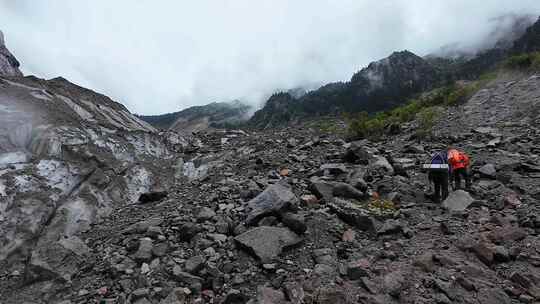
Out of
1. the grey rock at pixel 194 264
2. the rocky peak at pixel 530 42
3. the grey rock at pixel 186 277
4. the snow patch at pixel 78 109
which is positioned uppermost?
the rocky peak at pixel 530 42

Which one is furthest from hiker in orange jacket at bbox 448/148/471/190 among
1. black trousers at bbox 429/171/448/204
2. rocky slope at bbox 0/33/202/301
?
rocky slope at bbox 0/33/202/301

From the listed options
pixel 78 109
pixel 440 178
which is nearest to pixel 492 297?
pixel 440 178

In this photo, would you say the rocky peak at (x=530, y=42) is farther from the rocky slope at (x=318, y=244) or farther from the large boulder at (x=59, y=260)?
the large boulder at (x=59, y=260)

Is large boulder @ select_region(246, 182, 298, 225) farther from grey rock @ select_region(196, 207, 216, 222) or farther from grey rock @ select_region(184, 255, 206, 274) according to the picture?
grey rock @ select_region(184, 255, 206, 274)

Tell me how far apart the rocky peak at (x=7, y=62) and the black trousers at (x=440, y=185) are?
77.6 ft

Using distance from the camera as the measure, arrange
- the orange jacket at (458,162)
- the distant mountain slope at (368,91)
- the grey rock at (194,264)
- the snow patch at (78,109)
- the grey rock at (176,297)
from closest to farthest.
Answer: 1. the grey rock at (176,297)
2. the grey rock at (194,264)
3. the orange jacket at (458,162)
4. the snow patch at (78,109)
5. the distant mountain slope at (368,91)

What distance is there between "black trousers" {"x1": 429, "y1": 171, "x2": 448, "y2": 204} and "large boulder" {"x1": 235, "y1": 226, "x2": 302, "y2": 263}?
14.8 feet

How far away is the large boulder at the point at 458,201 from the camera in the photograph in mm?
8076

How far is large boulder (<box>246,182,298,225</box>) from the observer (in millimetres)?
7719

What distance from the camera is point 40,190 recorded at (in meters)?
9.50

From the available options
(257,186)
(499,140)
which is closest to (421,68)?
(499,140)

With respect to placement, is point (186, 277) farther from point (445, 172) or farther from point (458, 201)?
point (445, 172)

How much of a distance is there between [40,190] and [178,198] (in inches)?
149

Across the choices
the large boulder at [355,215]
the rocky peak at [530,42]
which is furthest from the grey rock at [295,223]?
the rocky peak at [530,42]
